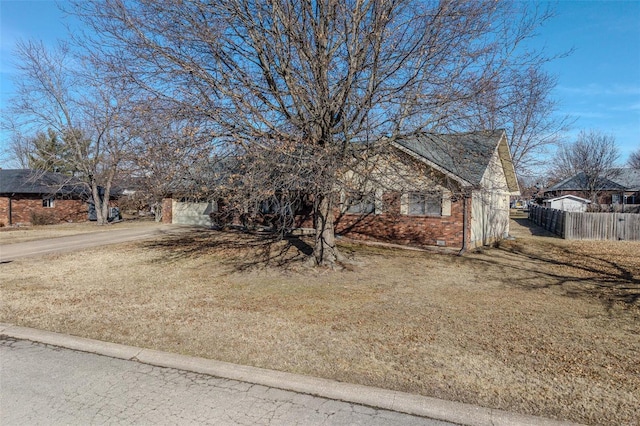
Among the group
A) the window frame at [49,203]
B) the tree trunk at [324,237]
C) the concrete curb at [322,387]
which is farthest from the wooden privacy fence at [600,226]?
the window frame at [49,203]

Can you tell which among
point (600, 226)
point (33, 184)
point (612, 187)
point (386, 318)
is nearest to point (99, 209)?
point (33, 184)

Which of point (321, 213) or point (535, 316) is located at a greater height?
point (321, 213)

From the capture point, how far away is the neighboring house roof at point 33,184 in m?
26.6

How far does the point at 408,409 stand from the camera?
3404 mm

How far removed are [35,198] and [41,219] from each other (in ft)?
8.46

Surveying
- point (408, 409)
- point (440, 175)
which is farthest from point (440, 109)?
point (408, 409)

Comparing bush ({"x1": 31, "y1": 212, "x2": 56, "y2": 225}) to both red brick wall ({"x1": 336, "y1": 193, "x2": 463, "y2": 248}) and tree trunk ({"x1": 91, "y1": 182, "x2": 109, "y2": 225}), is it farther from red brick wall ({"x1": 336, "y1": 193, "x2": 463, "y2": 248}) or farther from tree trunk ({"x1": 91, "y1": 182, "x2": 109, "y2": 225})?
red brick wall ({"x1": 336, "y1": 193, "x2": 463, "y2": 248})

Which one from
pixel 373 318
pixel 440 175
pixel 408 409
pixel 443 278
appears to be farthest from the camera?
pixel 440 175

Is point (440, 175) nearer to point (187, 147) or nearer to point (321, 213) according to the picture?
point (321, 213)

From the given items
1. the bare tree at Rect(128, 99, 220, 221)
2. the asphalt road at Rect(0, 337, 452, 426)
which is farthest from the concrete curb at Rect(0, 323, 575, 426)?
the bare tree at Rect(128, 99, 220, 221)

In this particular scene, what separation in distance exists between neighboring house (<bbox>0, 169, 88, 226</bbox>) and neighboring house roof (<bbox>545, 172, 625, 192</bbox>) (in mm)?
45790

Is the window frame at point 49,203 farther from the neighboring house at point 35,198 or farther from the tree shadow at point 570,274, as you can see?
the tree shadow at point 570,274

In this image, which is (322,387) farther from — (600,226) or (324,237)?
(600,226)

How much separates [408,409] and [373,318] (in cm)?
265
